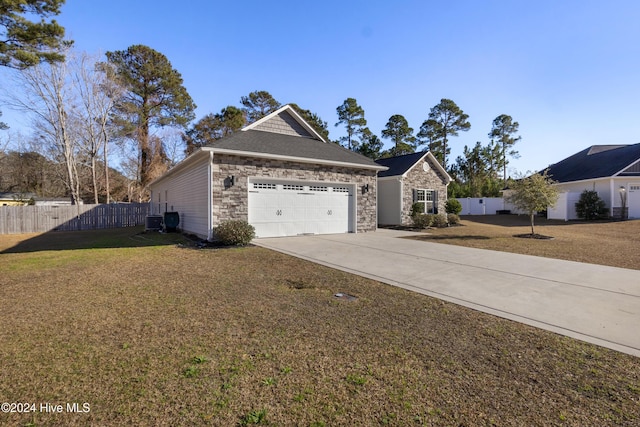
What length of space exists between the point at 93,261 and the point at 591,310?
1045cm

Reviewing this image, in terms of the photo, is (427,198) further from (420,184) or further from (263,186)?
(263,186)

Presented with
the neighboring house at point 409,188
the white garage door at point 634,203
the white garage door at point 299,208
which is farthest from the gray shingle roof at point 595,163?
the white garage door at point 299,208

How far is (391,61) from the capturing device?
12.9 metres

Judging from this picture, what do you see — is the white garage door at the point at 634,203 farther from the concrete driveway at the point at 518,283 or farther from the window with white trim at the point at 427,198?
the concrete driveway at the point at 518,283

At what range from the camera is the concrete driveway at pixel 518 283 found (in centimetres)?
392

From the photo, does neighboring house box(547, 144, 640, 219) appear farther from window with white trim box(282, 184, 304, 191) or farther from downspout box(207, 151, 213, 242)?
downspout box(207, 151, 213, 242)

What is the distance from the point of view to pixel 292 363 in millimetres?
2930

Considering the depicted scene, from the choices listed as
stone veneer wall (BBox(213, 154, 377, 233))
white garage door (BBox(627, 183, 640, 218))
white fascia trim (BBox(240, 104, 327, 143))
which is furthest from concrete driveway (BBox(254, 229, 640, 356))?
white garage door (BBox(627, 183, 640, 218))

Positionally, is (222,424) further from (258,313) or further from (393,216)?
(393,216)

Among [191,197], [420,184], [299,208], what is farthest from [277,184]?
[420,184]

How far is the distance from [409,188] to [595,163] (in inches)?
684

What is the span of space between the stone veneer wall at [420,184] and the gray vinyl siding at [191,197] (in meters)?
12.0

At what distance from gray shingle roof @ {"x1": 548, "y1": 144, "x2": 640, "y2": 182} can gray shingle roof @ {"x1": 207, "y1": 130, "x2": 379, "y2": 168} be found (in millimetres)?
19246

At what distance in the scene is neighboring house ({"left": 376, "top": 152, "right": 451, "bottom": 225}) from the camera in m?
18.8
